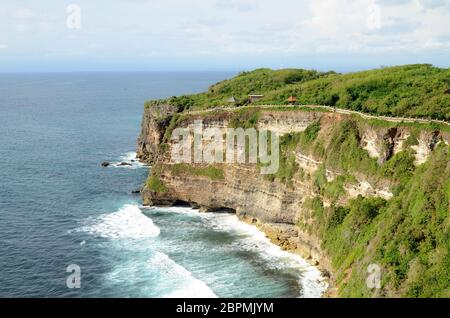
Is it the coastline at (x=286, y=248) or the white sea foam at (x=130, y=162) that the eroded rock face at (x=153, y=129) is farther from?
the coastline at (x=286, y=248)

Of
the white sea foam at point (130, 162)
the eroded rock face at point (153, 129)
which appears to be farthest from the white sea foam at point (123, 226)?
the white sea foam at point (130, 162)

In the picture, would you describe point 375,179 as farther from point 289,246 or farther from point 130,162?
point 130,162

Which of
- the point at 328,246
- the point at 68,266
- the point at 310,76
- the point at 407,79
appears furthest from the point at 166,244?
the point at 310,76

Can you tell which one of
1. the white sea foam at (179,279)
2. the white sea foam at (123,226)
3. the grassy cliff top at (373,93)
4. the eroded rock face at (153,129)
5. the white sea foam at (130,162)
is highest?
the grassy cliff top at (373,93)

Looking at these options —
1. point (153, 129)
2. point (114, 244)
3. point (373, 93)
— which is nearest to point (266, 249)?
point (114, 244)

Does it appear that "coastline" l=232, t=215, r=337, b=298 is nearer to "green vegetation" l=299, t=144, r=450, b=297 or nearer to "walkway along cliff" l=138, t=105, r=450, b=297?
"walkway along cliff" l=138, t=105, r=450, b=297

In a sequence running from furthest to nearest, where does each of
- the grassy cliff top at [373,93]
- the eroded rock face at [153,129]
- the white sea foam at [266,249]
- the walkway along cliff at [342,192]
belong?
the eroded rock face at [153,129], the grassy cliff top at [373,93], the white sea foam at [266,249], the walkway along cliff at [342,192]

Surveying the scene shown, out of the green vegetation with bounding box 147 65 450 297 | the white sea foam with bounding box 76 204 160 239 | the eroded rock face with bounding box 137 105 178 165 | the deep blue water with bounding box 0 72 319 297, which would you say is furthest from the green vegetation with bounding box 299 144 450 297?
the eroded rock face with bounding box 137 105 178 165
